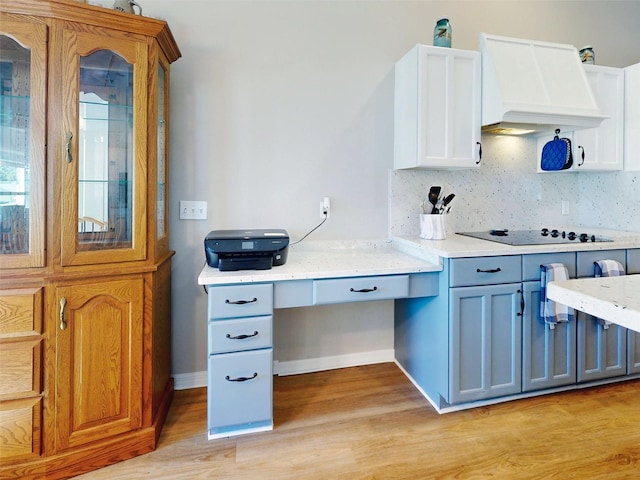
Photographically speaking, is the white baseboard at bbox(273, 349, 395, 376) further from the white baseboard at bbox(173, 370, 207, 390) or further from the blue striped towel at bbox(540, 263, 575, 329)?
the blue striped towel at bbox(540, 263, 575, 329)

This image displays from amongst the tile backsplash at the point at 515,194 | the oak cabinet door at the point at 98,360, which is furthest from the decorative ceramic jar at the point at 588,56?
the oak cabinet door at the point at 98,360

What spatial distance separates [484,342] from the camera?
1.94 metres

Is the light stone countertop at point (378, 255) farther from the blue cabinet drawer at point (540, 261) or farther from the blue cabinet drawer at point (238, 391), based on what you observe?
the blue cabinet drawer at point (238, 391)

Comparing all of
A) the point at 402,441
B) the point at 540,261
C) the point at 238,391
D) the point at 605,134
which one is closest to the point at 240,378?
the point at 238,391

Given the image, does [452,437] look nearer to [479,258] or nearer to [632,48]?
[479,258]

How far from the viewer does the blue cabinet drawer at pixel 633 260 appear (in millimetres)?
2164

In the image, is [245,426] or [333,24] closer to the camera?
[245,426]

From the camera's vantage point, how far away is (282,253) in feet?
6.15

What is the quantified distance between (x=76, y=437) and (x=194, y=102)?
185 cm

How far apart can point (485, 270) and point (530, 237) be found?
691mm

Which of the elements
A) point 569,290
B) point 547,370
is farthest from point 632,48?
point 569,290

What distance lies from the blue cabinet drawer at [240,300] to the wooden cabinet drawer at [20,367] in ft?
2.35

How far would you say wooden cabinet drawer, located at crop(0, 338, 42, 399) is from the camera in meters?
1.43

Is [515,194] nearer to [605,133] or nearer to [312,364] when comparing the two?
[605,133]
